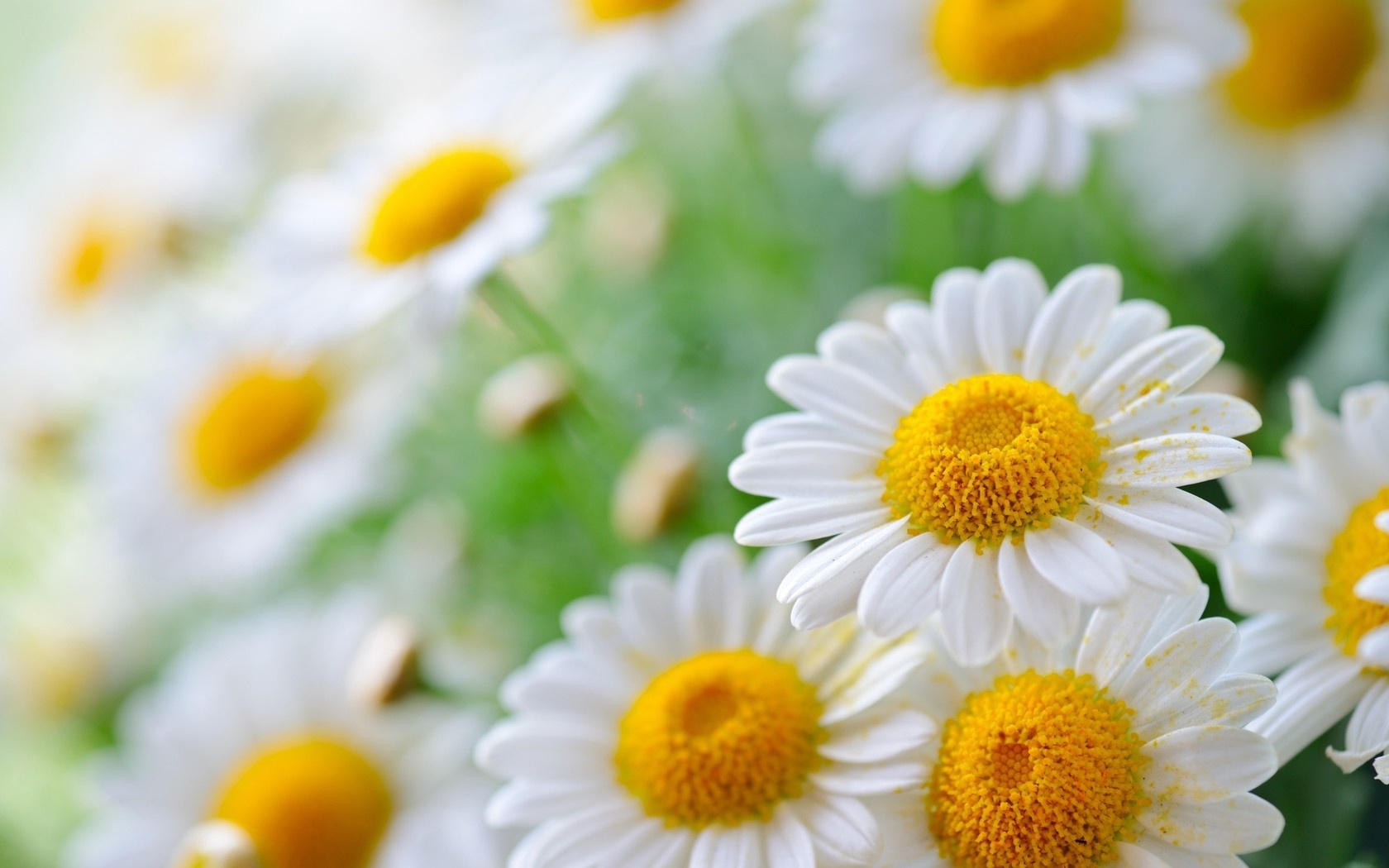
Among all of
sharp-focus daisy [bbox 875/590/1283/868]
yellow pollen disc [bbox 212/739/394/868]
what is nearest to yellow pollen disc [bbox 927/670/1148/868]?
sharp-focus daisy [bbox 875/590/1283/868]

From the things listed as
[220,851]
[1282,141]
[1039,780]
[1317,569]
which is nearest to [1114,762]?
[1039,780]

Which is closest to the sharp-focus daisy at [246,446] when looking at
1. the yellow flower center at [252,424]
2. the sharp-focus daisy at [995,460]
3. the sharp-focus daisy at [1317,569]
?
the yellow flower center at [252,424]

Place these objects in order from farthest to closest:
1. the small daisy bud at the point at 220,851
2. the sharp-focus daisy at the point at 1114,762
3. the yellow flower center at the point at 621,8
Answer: the yellow flower center at the point at 621,8, the small daisy bud at the point at 220,851, the sharp-focus daisy at the point at 1114,762

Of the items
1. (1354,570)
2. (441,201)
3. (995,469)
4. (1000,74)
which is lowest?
(1354,570)

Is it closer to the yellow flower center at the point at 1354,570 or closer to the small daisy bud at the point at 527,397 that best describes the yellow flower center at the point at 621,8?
the small daisy bud at the point at 527,397

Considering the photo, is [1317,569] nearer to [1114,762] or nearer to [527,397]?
[1114,762]

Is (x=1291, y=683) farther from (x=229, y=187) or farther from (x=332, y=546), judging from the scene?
(x=229, y=187)

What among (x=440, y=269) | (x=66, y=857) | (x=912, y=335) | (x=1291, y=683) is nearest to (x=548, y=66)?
(x=440, y=269)
